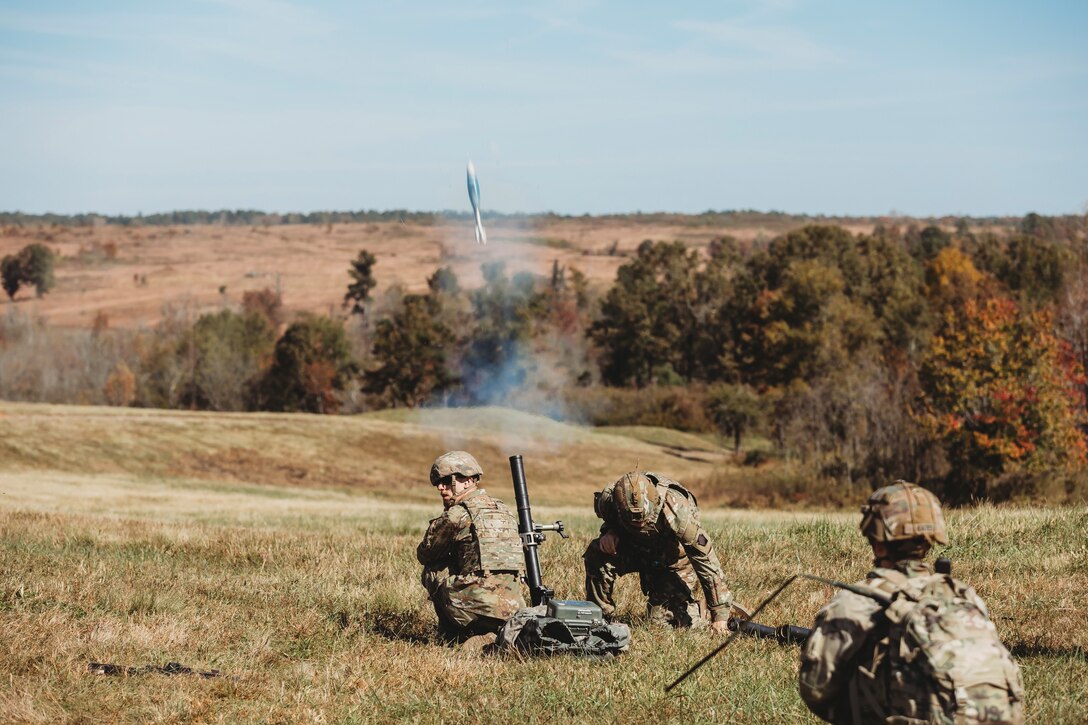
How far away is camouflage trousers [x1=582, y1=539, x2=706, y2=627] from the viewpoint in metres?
11.3

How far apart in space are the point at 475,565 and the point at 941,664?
18.0ft

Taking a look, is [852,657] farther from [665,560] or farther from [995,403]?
[995,403]

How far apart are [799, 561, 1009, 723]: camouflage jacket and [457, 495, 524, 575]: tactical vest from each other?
191 inches

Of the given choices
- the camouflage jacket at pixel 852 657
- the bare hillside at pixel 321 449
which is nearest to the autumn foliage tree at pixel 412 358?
the bare hillside at pixel 321 449

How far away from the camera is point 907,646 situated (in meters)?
5.50

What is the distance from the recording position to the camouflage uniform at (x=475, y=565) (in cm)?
1024

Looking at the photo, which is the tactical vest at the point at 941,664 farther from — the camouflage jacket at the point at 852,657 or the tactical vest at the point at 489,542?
the tactical vest at the point at 489,542

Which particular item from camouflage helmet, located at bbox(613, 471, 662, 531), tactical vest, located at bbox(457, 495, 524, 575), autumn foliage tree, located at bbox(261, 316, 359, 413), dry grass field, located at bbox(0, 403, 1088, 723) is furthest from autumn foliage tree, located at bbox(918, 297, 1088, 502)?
autumn foliage tree, located at bbox(261, 316, 359, 413)

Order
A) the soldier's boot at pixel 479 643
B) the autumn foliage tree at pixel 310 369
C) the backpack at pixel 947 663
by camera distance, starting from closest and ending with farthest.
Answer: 1. the backpack at pixel 947 663
2. the soldier's boot at pixel 479 643
3. the autumn foliage tree at pixel 310 369

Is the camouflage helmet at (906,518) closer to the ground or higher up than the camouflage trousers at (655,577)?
higher up

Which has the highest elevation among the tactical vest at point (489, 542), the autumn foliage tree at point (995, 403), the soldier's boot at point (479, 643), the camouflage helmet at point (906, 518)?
the camouflage helmet at point (906, 518)

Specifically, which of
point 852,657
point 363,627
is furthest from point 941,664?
point 363,627

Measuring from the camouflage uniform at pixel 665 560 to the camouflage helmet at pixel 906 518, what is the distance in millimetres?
4796

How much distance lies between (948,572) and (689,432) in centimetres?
8851
